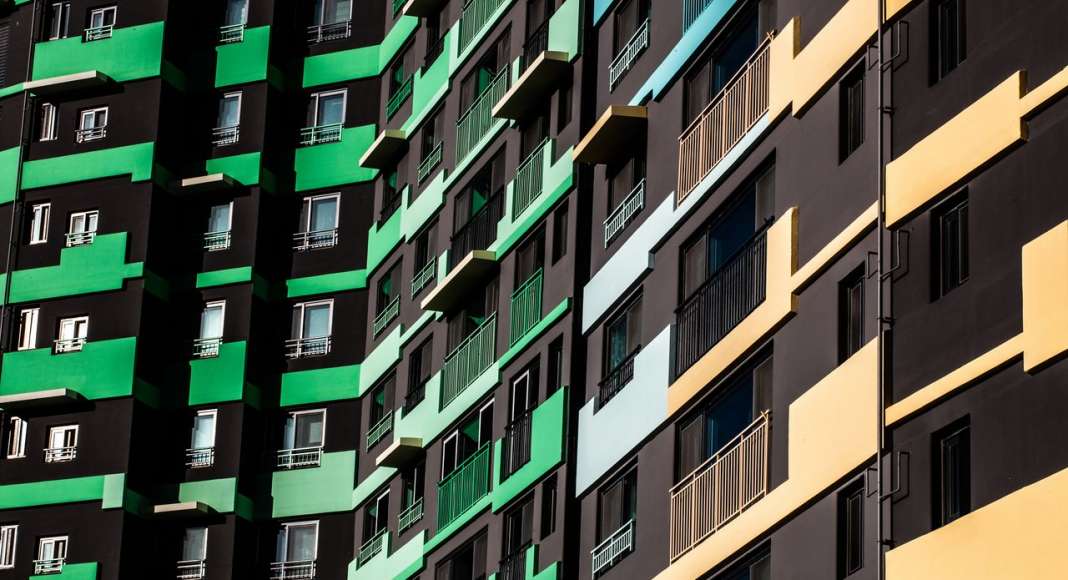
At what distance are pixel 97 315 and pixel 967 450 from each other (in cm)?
3749

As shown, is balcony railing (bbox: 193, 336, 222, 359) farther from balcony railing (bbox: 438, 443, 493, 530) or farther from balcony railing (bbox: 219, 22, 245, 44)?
balcony railing (bbox: 438, 443, 493, 530)

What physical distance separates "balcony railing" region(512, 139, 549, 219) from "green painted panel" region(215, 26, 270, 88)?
1607 cm

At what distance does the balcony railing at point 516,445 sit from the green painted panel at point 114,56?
21602 millimetres

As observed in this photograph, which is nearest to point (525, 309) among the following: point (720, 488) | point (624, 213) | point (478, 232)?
point (478, 232)

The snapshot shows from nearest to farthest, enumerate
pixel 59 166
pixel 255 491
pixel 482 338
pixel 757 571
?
pixel 757 571, pixel 482 338, pixel 255 491, pixel 59 166

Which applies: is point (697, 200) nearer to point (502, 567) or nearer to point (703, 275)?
point (703, 275)

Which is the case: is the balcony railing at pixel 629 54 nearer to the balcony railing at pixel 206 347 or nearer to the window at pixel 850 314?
the window at pixel 850 314

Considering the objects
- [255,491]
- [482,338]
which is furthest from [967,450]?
[255,491]

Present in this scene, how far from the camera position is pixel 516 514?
167 ft

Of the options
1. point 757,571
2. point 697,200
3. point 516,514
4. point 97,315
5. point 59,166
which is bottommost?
point 757,571

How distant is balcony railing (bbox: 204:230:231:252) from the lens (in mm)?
67062

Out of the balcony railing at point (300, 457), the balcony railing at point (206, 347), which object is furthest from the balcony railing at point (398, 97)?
the balcony railing at point (300, 457)

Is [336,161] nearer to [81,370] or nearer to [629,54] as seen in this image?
[81,370]

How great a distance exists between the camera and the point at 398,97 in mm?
66312
